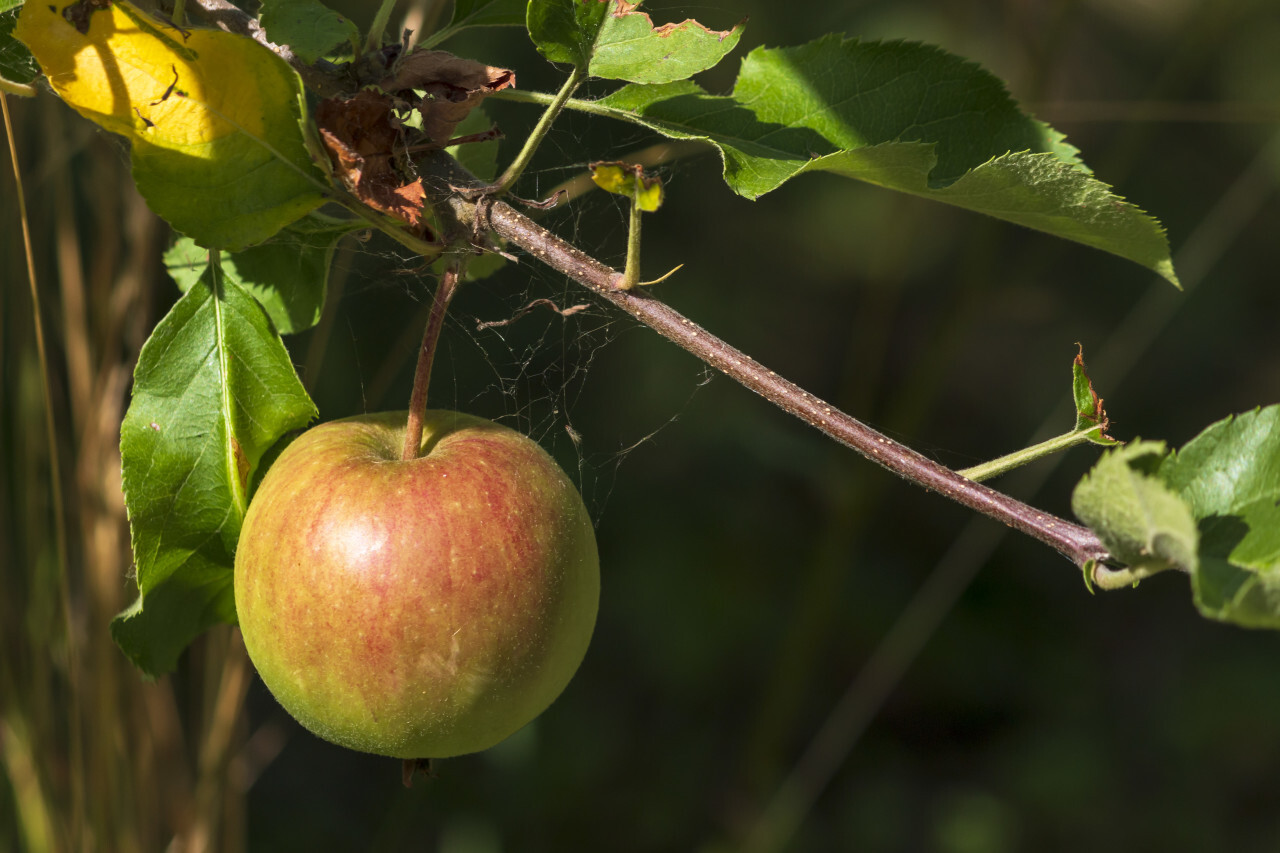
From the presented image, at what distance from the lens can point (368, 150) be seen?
50 cm

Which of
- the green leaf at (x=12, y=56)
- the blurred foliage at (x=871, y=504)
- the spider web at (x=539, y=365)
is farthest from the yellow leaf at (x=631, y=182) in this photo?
the spider web at (x=539, y=365)

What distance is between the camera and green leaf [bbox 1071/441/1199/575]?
0.36 m

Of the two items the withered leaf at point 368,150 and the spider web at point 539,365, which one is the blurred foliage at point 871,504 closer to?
the spider web at point 539,365

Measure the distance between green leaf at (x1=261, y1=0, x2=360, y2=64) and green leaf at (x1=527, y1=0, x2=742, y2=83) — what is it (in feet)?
0.32

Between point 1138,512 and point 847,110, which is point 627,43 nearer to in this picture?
point 847,110

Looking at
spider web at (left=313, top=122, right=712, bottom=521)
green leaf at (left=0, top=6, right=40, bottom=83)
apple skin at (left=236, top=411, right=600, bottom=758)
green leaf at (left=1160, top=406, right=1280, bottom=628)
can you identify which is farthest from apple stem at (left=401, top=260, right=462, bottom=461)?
spider web at (left=313, top=122, right=712, bottom=521)

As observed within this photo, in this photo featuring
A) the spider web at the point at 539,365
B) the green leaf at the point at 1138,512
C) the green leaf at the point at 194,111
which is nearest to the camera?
the green leaf at the point at 1138,512

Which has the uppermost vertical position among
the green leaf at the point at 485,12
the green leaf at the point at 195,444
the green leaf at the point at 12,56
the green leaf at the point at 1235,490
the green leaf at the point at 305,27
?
the green leaf at the point at 1235,490

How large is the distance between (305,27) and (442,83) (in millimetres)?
68

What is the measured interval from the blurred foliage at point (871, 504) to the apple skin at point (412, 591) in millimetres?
886

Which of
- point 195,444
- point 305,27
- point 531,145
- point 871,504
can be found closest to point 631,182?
point 531,145

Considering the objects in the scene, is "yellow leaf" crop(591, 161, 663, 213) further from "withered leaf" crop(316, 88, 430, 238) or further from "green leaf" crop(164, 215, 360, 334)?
"green leaf" crop(164, 215, 360, 334)

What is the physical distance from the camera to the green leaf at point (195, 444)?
57 centimetres

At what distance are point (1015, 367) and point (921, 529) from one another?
470 millimetres
